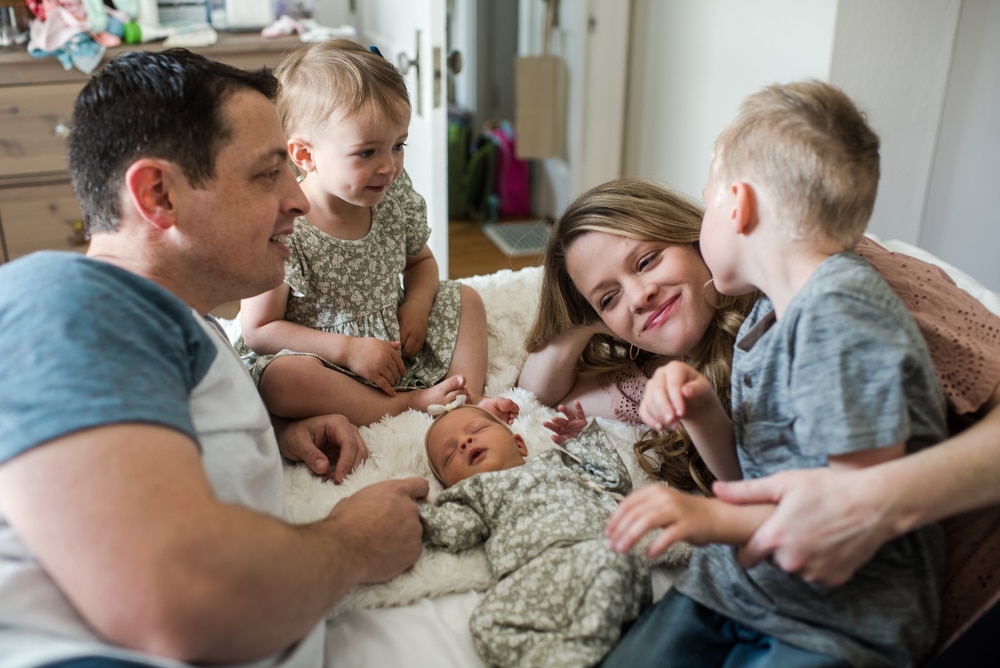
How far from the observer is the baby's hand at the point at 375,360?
1611 millimetres

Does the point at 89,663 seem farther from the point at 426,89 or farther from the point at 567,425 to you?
the point at 426,89

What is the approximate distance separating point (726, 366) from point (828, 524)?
51 centimetres

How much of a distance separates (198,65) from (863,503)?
3.07 ft

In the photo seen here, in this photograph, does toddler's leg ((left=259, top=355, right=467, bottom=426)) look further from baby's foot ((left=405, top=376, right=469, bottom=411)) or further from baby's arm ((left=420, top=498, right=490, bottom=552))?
baby's arm ((left=420, top=498, right=490, bottom=552))

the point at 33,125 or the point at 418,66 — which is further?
the point at 33,125

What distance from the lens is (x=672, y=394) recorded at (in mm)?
1024

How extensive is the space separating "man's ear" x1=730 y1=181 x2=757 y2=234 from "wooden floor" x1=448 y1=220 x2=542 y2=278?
2460mm

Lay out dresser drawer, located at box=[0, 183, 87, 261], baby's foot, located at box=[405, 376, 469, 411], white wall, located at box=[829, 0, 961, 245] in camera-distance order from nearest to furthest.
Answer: baby's foot, located at box=[405, 376, 469, 411] → white wall, located at box=[829, 0, 961, 245] → dresser drawer, located at box=[0, 183, 87, 261]

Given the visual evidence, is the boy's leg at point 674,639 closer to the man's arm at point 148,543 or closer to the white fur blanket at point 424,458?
the white fur blanket at point 424,458

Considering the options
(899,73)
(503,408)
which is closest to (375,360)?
(503,408)

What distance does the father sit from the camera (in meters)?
0.80

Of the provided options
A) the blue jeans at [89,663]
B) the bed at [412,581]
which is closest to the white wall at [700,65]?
the bed at [412,581]

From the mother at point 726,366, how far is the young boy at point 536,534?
0.60 ft

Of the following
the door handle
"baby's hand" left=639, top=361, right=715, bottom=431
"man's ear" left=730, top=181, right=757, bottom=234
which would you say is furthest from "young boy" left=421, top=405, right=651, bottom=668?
the door handle
